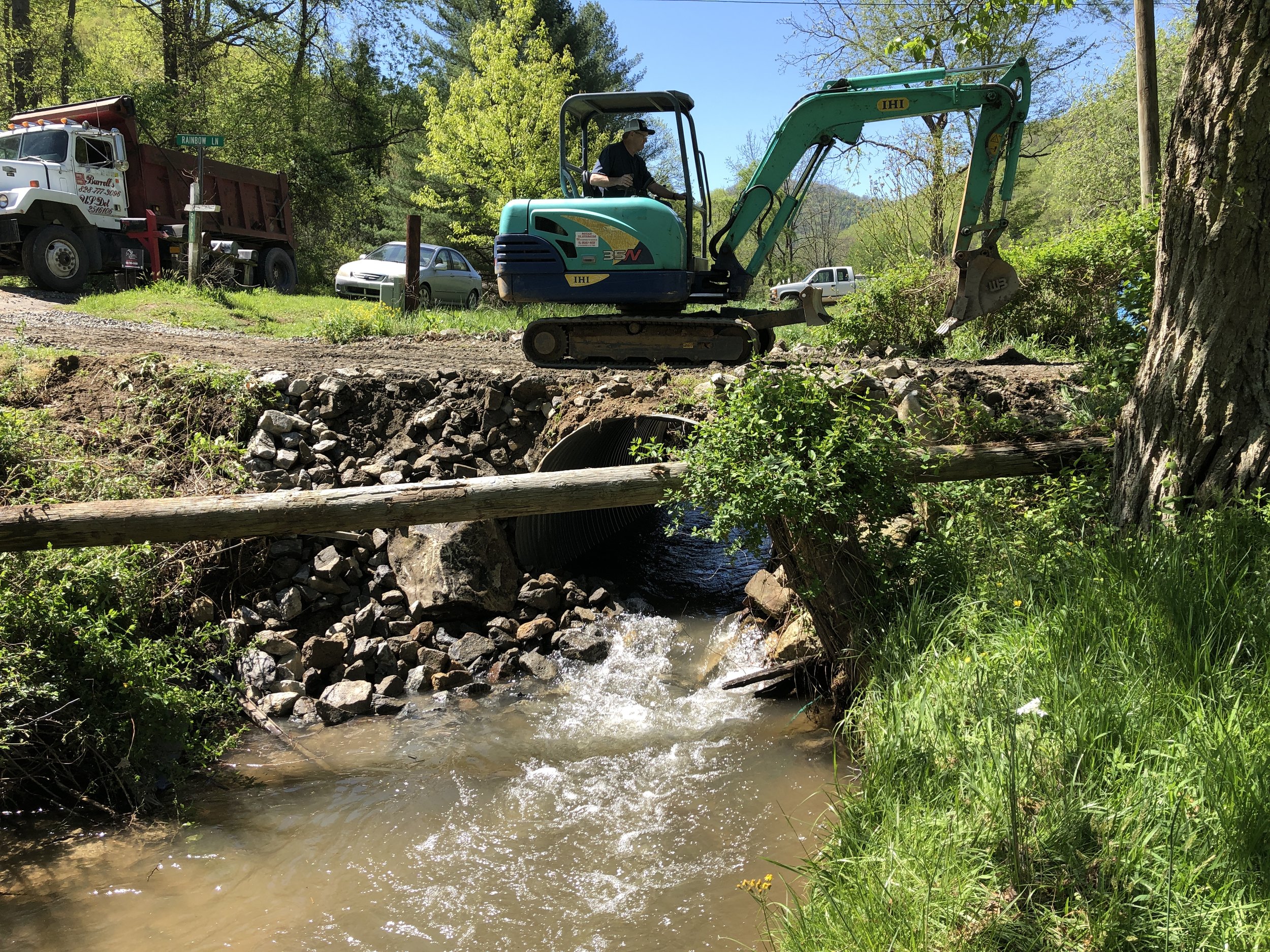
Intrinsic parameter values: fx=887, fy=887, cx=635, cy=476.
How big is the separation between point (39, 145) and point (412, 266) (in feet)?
24.2

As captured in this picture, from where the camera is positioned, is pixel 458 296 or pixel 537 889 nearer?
pixel 537 889

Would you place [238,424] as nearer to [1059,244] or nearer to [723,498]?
[723,498]

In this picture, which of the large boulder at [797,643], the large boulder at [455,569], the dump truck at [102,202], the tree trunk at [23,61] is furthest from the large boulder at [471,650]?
the tree trunk at [23,61]

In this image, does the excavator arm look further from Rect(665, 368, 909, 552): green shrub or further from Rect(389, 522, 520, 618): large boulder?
Rect(389, 522, 520, 618): large boulder

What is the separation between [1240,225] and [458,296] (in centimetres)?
1696

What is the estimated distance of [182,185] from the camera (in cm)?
1825

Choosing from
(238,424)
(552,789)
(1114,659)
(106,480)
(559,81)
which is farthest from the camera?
(559,81)

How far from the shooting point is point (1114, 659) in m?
3.61

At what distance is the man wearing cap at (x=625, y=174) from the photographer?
29.3ft

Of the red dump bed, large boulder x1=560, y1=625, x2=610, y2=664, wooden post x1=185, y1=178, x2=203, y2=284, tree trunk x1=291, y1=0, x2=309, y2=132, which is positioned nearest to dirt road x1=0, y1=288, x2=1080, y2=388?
large boulder x1=560, y1=625, x2=610, y2=664

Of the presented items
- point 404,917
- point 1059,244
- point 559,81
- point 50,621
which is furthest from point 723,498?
point 559,81

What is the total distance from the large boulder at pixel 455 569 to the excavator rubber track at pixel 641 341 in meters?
2.83

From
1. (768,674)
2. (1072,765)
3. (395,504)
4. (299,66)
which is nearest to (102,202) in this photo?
(395,504)

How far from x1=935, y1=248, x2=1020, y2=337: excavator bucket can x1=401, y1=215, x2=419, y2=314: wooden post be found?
8.75 meters
